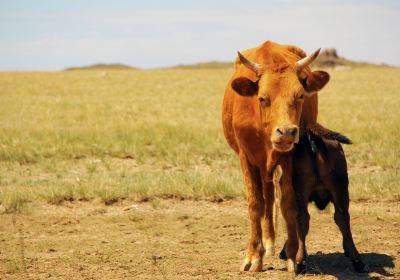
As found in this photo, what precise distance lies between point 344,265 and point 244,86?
6.23 ft

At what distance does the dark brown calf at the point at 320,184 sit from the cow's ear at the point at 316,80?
52 centimetres

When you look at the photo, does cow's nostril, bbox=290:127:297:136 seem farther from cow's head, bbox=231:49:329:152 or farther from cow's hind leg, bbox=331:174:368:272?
cow's hind leg, bbox=331:174:368:272

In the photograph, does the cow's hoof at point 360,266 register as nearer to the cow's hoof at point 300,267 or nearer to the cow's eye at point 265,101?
the cow's hoof at point 300,267

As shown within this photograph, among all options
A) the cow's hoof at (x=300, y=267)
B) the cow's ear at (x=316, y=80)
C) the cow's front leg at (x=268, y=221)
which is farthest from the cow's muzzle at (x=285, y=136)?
the cow's front leg at (x=268, y=221)

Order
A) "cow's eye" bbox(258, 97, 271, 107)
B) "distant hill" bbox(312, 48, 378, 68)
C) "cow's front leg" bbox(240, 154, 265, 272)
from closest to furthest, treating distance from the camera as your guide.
Result: "cow's eye" bbox(258, 97, 271, 107) → "cow's front leg" bbox(240, 154, 265, 272) → "distant hill" bbox(312, 48, 378, 68)

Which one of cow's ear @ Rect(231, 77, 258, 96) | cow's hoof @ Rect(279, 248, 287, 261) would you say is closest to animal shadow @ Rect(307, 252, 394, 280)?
cow's hoof @ Rect(279, 248, 287, 261)

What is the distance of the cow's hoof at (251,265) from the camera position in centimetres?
706

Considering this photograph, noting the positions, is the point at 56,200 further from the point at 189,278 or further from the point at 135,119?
the point at 135,119

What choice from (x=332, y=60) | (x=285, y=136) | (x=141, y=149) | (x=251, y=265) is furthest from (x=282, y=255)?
(x=332, y=60)

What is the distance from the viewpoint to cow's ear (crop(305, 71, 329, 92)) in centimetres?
677

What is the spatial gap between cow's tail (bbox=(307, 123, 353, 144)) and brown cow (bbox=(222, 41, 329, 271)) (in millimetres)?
117

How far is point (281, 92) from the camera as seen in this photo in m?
6.45

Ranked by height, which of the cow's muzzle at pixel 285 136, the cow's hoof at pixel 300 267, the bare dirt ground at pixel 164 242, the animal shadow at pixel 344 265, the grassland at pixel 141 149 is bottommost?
the grassland at pixel 141 149

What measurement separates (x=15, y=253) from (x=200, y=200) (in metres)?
3.17
